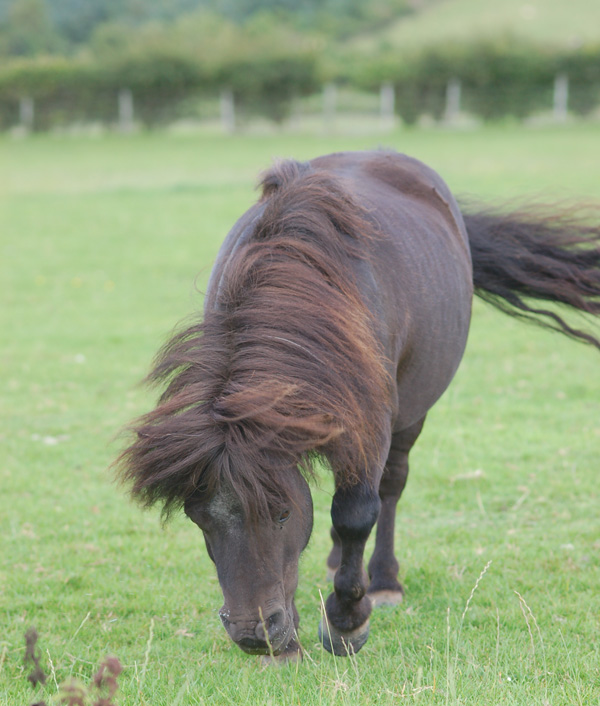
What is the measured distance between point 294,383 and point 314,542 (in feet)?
3.92

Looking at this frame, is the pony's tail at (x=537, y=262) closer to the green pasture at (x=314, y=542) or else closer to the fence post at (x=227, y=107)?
the green pasture at (x=314, y=542)

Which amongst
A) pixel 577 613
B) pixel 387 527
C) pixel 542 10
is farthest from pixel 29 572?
pixel 542 10

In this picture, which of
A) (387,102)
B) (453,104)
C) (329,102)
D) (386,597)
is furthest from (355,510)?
(329,102)

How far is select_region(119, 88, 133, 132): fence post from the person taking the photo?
38.7m

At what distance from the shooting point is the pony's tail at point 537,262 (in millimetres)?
4762

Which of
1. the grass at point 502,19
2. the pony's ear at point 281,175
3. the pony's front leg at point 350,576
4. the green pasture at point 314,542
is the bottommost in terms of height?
the green pasture at point 314,542

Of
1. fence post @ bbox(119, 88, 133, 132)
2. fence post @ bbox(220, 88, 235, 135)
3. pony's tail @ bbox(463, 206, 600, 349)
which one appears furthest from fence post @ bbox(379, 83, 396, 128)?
pony's tail @ bbox(463, 206, 600, 349)

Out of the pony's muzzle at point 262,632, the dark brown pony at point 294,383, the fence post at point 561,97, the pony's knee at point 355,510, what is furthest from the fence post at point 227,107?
the pony's muzzle at point 262,632

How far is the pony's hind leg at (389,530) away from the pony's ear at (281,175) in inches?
57.1

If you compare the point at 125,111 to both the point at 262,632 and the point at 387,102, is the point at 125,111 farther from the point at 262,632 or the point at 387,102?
the point at 262,632

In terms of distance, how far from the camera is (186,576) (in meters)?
4.30

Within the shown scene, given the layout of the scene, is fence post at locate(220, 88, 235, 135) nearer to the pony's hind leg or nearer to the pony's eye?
the pony's hind leg

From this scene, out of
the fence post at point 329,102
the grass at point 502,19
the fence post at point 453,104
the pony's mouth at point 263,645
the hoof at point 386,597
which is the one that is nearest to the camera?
the pony's mouth at point 263,645

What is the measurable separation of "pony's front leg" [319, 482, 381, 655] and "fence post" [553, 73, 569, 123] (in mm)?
36867
